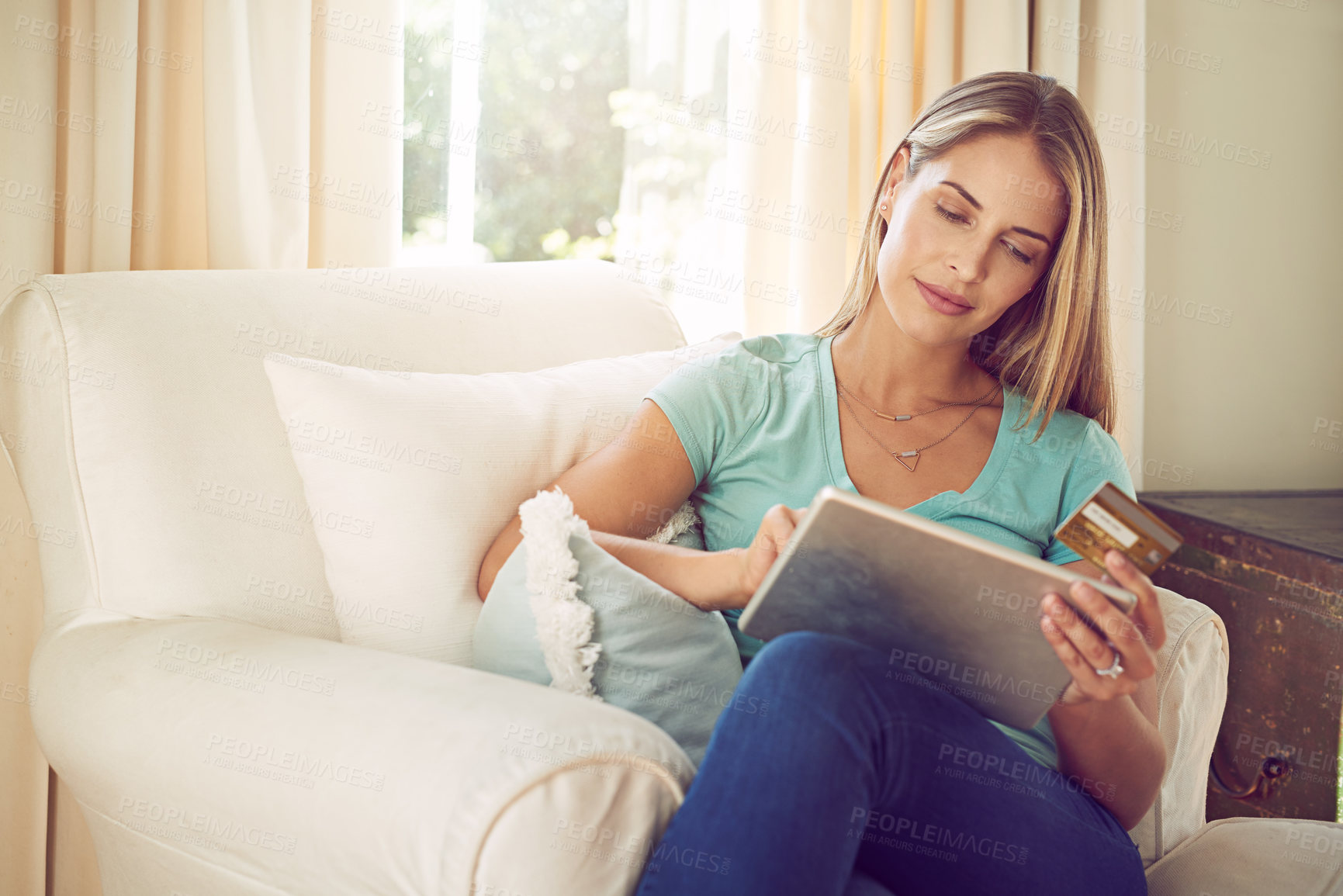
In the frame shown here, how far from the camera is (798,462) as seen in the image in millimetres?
1216

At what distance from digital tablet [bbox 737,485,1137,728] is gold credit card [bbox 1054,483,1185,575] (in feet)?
0.17

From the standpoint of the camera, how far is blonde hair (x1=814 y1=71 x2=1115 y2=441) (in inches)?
47.0

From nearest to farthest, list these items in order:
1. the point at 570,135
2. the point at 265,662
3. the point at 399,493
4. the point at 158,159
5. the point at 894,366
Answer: the point at 265,662 → the point at 399,493 → the point at 894,366 → the point at 158,159 → the point at 570,135

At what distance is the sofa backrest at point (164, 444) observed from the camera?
1047mm

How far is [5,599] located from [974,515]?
1308 millimetres

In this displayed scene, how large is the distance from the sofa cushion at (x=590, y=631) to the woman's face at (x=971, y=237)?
49 centimetres

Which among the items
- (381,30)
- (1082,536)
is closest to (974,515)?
(1082,536)

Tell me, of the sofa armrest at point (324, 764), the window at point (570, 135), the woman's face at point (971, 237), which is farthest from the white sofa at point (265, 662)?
the window at point (570, 135)

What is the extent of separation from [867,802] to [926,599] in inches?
6.4

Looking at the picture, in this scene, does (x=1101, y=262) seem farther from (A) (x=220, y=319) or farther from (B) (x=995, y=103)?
(A) (x=220, y=319)

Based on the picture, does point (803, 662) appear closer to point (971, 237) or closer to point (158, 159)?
point (971, 237)

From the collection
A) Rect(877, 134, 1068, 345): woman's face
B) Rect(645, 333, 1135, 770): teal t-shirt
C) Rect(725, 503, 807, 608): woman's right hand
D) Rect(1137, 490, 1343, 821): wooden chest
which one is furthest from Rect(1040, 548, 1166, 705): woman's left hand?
Rect(1137, 490, 1343, 821): wooden chest

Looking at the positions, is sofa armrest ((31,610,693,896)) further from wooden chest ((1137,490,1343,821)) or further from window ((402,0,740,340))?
wooden chest ((1137,490,1343,821))

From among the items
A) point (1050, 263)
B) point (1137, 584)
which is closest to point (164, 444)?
point (1137, 584)
